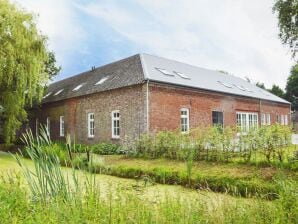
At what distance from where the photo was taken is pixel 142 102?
18609 millimetres

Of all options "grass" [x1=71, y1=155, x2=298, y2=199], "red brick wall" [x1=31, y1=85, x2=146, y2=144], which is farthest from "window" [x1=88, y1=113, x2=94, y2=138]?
"grass" [x1=71, y1=155, x2=298, y2=199]

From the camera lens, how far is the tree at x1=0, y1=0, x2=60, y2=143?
18.4m

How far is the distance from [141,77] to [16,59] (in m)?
7.19

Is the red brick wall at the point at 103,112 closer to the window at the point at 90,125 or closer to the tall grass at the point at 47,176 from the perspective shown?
the window at the point at 90,125

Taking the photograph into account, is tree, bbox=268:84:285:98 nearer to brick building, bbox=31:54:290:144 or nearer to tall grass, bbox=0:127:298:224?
brick building, bbox=31:54:290:144

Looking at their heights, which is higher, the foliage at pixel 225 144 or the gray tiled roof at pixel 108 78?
the gray tiled roof at pixel 108 78

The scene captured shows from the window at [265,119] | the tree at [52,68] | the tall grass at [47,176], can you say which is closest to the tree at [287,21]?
the tall grass at [47,176]

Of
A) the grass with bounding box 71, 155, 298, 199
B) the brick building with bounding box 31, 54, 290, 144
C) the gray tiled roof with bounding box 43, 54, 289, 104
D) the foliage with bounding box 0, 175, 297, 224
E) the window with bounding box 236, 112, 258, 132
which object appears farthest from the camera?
the window with bounding box 236, 112, 258, 132

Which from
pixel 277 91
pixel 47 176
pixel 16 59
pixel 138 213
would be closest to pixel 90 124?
pixel 16 59

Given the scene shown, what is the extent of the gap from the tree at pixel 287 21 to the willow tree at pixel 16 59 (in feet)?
44.7

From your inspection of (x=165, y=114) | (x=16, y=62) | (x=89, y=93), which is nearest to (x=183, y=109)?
(x=165, y=114)

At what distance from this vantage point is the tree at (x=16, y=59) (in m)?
18.4

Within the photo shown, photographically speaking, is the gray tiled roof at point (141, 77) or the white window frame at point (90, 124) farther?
the white window frame at point (90, 124)

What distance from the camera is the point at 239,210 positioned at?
147 inches
